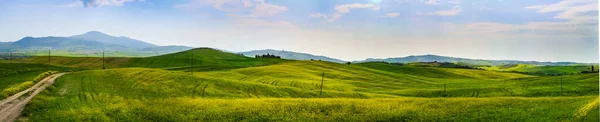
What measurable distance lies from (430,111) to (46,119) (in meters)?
35.0

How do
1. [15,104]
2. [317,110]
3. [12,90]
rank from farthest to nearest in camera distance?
[12,90]
[15,104]
[317,110]

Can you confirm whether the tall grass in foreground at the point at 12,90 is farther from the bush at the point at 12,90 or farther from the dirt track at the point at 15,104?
the dirt track at the point at 15,104

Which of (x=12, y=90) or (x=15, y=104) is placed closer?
(x=15, y=104)

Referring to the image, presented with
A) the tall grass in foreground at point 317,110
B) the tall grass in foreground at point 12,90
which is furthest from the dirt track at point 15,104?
the tall grass in foreground at point 317,110

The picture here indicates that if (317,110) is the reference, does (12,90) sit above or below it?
above

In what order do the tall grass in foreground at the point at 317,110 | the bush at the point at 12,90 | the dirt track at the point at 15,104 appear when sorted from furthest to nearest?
the bush at the point at 12,90 → the dirt track at the point at 15,104 → the tall grass in foreground at the point at 317,110

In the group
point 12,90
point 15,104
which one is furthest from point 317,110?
point 12,90

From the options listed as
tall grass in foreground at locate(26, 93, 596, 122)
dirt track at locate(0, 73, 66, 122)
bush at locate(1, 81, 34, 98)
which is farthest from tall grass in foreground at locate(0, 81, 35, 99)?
tall grass in foreground at locate(26, 93, 596, 122)

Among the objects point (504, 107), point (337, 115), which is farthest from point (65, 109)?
point (504, 107)

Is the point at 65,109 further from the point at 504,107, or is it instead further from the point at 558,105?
the point at 558,105

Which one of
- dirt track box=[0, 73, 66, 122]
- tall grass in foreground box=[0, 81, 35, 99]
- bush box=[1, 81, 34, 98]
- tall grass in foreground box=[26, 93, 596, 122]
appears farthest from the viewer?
bush box=[1, 81, 34, 98]

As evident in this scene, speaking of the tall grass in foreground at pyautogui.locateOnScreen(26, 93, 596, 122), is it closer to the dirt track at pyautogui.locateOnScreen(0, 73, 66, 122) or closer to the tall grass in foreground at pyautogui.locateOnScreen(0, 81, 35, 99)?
the dirt track at pyautogui.locateOnScreen(0, 73, 66, 122)

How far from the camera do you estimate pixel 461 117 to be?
34.6m

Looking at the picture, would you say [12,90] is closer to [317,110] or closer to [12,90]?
[12,90]
